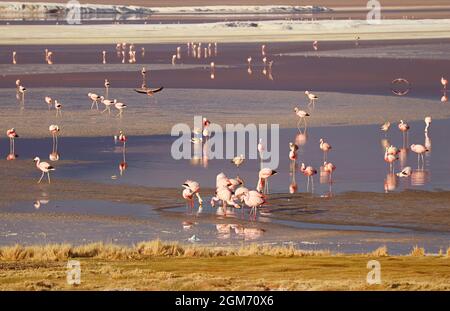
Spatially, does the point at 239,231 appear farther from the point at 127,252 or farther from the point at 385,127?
the point at 385,127

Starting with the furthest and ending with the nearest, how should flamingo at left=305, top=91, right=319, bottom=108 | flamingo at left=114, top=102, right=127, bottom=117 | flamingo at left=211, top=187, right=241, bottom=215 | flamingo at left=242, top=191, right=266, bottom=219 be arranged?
flamingo at left=305, top=91, right=319, bottom=108 < flamingo at left=114, top=102, right=127, bottom=117 < flamingo at left=211, top=187, right=241, bottom=215 < flamingo at left=242, top=191, right=266, bottom=219

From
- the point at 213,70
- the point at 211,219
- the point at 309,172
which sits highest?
the point at 309,172

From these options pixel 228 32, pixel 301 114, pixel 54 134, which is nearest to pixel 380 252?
pixel 54 134

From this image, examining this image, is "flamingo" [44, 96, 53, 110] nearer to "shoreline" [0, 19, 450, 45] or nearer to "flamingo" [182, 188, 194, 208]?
"flamingo" [182, 188, 194, 208]

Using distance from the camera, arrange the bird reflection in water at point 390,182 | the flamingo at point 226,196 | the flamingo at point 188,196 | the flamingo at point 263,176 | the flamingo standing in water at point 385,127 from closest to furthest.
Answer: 1. the flamingo at point 226,196
2. the flamingo at point 188,196
3. the flamingo at point 263,176
4. the bird reflection in water at point 390,182
5. the flamingo standing in water at point 385,127

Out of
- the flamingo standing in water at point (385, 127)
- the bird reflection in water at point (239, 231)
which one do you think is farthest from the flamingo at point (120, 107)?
the bird reflection in water at point (239, 231)

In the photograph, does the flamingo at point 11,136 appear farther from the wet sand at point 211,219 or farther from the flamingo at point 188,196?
the flamingo at point 188,196

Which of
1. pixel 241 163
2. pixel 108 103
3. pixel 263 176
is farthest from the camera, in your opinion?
pixel 108 103

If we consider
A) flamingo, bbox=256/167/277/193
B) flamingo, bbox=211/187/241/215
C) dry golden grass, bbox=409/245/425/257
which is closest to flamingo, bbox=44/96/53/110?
flamingo, bbox=256/167/277/193

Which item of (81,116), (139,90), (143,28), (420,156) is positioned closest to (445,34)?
(143,28)
